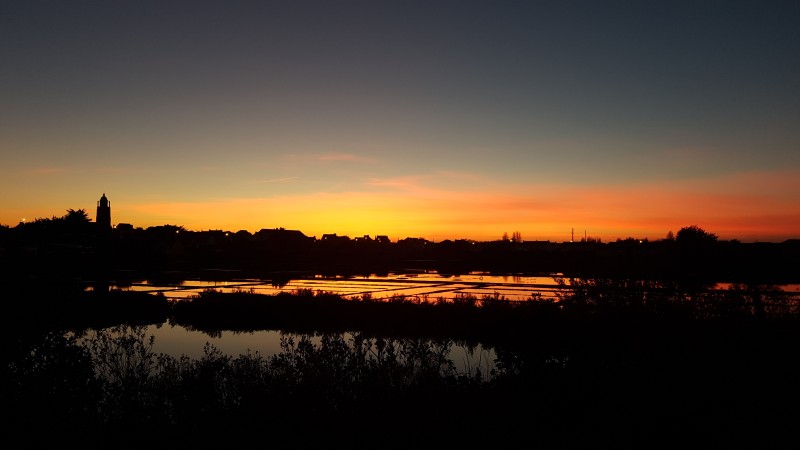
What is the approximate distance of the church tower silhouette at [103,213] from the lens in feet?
377

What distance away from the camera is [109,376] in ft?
48.8

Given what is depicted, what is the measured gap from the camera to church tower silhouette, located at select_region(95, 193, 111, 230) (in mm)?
114938

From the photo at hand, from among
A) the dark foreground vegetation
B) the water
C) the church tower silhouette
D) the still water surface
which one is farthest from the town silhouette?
the church tower silhouette

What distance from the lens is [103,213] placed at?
115m

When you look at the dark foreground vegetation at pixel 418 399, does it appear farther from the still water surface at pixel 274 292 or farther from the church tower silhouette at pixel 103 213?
the church tower silhouette at pixel 103 213

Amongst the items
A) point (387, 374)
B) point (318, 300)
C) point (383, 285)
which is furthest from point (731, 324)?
point (383, 285)

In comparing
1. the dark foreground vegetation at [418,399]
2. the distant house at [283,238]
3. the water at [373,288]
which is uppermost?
the distant house at [283,238]

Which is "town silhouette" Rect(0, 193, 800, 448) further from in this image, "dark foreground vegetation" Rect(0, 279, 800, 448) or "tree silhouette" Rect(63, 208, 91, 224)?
"tree silhouette" Rect(63, 208, 91, 224)

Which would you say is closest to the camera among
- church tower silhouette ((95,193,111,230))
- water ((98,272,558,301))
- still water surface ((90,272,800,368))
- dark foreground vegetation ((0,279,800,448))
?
dark foreground vegetation ((0,279,800,448))

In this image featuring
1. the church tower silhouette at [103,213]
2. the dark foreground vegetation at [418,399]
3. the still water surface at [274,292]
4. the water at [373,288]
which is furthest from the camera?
the church tower silhouette at [103,213]

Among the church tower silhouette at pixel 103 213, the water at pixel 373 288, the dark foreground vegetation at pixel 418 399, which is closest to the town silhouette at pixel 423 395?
the dark foreground vegetation at pixel 418 399

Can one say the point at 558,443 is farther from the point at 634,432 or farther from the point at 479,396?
the point at 479,396

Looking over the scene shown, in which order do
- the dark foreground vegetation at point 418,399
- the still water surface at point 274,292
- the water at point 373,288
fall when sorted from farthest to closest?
the water at point 373,288 < the still water surface at point 274,292 < the dark foreground vegetation at point 418,399

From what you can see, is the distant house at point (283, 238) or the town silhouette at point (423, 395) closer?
the town silhouette at point (423, 395)
